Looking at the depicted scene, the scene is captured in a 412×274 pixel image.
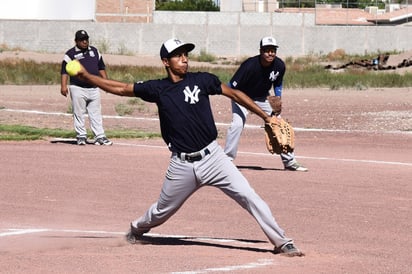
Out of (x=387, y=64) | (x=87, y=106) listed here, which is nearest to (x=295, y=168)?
(x=87, y=106)

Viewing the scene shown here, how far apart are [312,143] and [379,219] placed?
34.5ft

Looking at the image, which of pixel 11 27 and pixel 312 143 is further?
pixel 11 27

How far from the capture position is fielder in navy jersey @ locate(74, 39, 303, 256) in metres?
10.0

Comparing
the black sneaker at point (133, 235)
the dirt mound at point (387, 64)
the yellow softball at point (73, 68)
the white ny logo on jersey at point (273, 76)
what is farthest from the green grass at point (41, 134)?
the dirt mound at point (387, 64)

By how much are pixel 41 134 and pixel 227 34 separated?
180 feet

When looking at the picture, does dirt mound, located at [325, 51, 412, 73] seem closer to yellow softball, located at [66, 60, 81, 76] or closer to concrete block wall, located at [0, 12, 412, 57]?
concrete block wall, located at [0, 12, 412, 57]

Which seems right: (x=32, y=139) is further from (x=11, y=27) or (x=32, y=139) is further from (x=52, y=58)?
(x=11, y=27)

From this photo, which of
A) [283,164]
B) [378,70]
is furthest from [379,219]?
[378,70]

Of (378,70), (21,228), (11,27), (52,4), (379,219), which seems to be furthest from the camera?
(52,4)

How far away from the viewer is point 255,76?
16.2 meters

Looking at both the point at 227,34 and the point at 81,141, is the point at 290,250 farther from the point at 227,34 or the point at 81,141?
the point at 227,34

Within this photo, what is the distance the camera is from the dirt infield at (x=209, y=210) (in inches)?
388

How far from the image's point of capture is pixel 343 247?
10.7 meters

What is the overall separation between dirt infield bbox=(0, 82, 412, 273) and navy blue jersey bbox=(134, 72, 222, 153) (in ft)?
3.45
